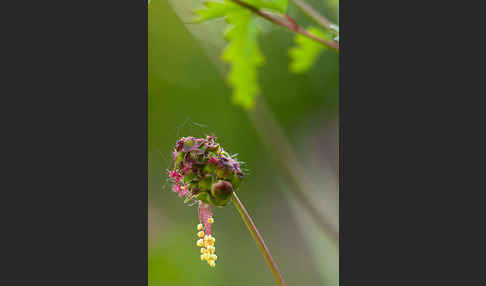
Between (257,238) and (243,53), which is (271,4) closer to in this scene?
(243,53)

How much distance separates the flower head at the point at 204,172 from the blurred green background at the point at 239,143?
238 millimetres

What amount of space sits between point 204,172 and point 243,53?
22.6 inches

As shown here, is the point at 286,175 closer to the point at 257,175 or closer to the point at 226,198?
the point at 257,175

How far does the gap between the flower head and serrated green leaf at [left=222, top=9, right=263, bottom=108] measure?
366 millimetres

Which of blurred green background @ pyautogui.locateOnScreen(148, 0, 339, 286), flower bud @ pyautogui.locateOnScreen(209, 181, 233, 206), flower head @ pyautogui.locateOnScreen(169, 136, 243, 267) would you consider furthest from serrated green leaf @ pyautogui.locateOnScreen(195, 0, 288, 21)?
flower bud @ pyautogui.locateOnScreen(209, 181, 233, 206)

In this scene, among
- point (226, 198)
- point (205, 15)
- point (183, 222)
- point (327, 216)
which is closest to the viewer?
point (226, 198)

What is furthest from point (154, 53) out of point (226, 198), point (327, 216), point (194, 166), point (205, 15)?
point (327, 216)

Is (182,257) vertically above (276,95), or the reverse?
(276,95)

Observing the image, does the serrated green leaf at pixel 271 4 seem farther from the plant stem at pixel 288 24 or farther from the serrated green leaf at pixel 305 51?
the serrated green leaf at pixel 305 51

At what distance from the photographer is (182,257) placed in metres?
2.93

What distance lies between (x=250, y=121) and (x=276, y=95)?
0.77ft

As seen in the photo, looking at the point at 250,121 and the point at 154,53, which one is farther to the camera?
the point at 250,121

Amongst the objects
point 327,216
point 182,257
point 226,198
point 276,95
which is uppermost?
point 276,95

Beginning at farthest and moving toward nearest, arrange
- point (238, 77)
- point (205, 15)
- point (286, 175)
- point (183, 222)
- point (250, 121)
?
point (250, 121) → point (286, 175) → point (183, 222) → point (238, 77) → point (205, 15)
